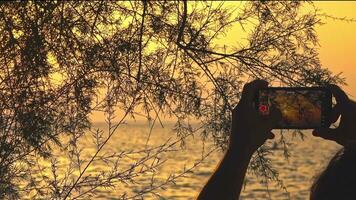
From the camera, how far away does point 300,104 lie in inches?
77.9

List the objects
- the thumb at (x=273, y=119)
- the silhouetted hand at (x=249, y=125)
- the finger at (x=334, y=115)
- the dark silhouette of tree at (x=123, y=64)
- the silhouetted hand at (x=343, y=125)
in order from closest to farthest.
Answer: the silhouetted hand at (x=249, y=125), the thumb at (x=273, y=119), the silhouetted hand at (x=343, y=125), the finger at (x=334, y=115), the dark silhouette of tree at (x=123, y=64)

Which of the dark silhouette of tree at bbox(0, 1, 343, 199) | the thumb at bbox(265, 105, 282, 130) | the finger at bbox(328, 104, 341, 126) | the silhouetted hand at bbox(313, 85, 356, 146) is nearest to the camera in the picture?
the thumb at bbox(265, 105, 282, 130)

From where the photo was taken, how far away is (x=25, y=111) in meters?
3.60

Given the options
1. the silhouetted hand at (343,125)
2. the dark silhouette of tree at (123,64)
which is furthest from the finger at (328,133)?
the dark silhouette of tree at (123,64)

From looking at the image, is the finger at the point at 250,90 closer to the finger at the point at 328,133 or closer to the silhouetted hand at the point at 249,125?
the silhouetted hand at the point at 249,125

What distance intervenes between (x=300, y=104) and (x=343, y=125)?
477mm

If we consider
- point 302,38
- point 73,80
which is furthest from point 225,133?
point 73,80

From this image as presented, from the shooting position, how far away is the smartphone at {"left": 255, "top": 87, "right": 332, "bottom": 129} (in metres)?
1.67

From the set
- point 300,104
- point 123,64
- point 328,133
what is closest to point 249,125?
point 328,133

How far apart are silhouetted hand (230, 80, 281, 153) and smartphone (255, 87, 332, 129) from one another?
15cm

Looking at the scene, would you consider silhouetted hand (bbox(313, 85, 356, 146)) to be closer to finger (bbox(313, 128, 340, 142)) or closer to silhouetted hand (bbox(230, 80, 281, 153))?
finger (bbox(313, 128, 340, 142))

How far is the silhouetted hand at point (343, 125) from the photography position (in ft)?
4.89

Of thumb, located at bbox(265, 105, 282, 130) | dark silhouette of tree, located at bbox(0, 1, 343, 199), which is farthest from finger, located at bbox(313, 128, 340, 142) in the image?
dark silhouette of tree, located at bbox(0, 1, 343, 199)

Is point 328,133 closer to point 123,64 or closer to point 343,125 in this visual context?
point 343,125
